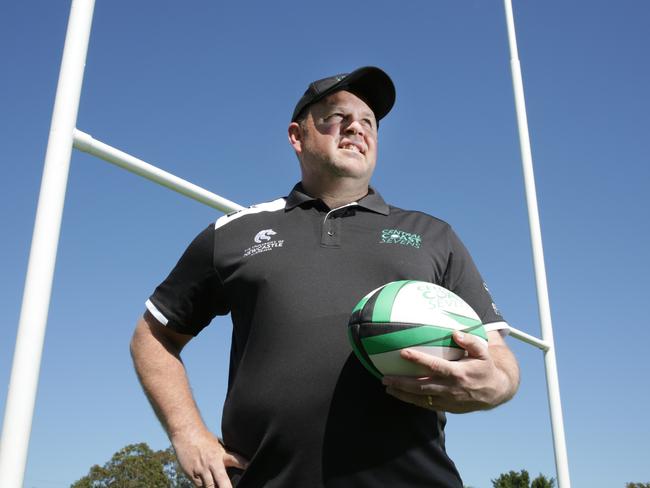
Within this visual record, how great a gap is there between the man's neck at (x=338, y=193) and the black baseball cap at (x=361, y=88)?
0.35m

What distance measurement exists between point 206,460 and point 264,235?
0.65 meters

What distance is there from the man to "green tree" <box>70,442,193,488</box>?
1492 inches

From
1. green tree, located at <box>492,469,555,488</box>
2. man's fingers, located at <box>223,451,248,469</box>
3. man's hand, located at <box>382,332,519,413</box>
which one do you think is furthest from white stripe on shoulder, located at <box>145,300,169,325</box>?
green tree, located at <box>492,469,555,488</box>

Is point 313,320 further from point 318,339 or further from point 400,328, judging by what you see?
point 400,328

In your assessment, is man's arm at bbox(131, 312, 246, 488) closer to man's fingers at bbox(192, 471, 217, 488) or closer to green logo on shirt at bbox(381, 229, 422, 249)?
man's fingers at bbox(192, 471, 217, 488)

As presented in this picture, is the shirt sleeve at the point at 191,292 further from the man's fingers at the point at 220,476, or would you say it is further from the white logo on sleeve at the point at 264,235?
the man's fingers at the point at 220,476

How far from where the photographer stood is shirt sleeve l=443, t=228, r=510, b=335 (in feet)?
6.35

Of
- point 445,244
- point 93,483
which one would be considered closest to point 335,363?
point 445,244

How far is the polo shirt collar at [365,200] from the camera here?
2021 mm

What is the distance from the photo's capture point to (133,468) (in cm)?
3816

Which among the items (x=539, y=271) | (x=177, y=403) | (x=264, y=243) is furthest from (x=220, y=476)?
(x=539, y=271)

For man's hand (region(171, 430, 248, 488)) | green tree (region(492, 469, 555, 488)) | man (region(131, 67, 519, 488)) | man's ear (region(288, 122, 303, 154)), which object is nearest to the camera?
man (region(131, 67, 519, 488))

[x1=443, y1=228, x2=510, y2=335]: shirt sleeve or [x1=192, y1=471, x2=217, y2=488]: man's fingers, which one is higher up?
[x1=443, y1=228, x2=510, y2=335]: shirt sleeve

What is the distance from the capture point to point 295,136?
2.41 meters
